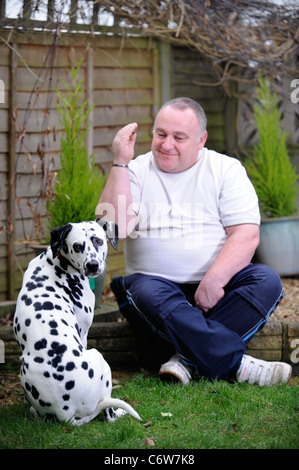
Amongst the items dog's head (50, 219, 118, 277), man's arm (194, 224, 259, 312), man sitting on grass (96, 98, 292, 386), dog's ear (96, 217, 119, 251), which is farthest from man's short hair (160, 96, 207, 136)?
dog's head (50, 219, 118, 277)

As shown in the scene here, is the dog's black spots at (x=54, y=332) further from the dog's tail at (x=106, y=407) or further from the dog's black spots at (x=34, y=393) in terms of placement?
the dog's tail at (x=106, y=407)

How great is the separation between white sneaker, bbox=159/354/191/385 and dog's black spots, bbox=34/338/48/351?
973 mm

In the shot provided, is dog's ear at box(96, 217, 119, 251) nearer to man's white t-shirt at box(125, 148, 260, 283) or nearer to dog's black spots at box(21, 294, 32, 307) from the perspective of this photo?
dog's black spots at box(21, 294, 32, 307)

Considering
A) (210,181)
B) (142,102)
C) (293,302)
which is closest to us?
(210,181)

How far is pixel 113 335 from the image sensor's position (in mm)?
4328

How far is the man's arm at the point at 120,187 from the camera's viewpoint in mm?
3924

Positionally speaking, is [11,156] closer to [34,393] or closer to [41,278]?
[41,278]

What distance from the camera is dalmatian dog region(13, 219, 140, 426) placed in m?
3.06

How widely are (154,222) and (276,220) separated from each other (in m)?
1.91

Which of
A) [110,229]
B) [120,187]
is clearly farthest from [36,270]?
[120,187]

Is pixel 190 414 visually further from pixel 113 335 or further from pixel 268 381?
pixel 113 335

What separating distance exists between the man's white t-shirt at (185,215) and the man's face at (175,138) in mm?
99

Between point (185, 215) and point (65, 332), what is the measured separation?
128 cm
